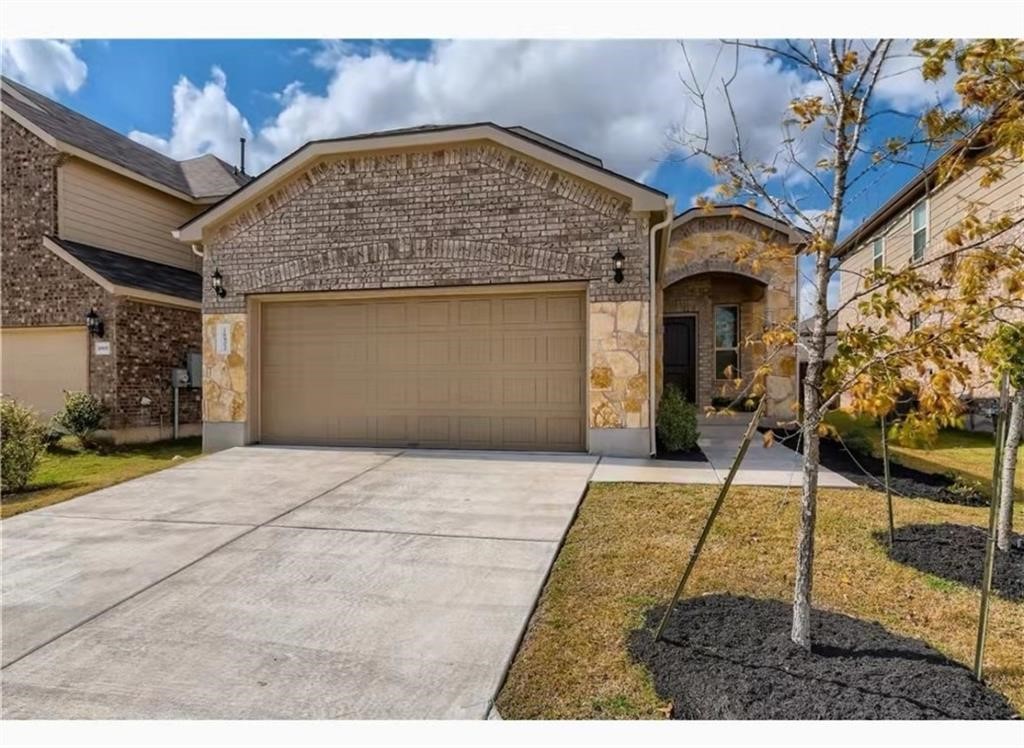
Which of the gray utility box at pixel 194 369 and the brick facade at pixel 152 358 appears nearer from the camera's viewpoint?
the brick facade at pixel 152 358

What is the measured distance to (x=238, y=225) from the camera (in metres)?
9.27

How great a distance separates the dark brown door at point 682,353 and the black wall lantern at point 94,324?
38.4 ft

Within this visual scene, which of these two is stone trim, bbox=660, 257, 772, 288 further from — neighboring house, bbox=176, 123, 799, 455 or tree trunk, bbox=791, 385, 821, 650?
tree trunk, bbox=791, 385, 821, 650

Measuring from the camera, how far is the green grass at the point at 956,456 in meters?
7.12

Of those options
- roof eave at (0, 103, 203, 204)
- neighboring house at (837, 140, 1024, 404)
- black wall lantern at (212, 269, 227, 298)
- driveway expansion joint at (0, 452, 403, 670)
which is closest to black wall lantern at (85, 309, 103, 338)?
black wall lantern at (212, 269, 227, 298)

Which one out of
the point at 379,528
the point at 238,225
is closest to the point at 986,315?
the point at 379,528

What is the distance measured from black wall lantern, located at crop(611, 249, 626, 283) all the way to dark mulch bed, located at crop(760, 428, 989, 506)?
Answer: 3.00 metres

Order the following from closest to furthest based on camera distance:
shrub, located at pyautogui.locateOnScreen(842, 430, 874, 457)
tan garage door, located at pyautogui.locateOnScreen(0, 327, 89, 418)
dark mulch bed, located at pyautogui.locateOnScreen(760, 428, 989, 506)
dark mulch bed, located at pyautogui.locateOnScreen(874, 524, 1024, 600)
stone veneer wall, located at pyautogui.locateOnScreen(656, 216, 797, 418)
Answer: dark mulch bed, located at pyautogui.locateOnScreen(874, 524, 1024, 600) < dark mulch bed, located at pyautogui.locateOnScreen(760, 428, 989, 506) < shrub, located at pyautogui.locateOnScreen(842, 430, 874, 457) < tan garage door, located at pyautogui.locateOnScreen(0, 327, 89, 418) < stone veneer wall, located at pyautogui.locateOnScreen(656, 216, 797, 418)

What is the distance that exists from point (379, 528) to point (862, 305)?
402 centimetres

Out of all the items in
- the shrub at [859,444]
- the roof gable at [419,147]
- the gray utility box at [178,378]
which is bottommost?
the shrub at [859,444]

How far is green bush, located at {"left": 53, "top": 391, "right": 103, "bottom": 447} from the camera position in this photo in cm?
995

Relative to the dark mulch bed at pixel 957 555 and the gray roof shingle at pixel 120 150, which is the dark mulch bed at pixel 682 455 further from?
the gray roof shingle at pixel 120 150

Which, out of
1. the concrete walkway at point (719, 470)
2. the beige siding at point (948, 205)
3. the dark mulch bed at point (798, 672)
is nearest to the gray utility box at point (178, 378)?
the concrete walkway at point (719, 470)

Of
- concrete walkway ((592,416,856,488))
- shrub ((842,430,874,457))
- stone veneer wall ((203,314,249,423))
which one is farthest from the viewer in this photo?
stone veneer wall ((203,314,249,423))
